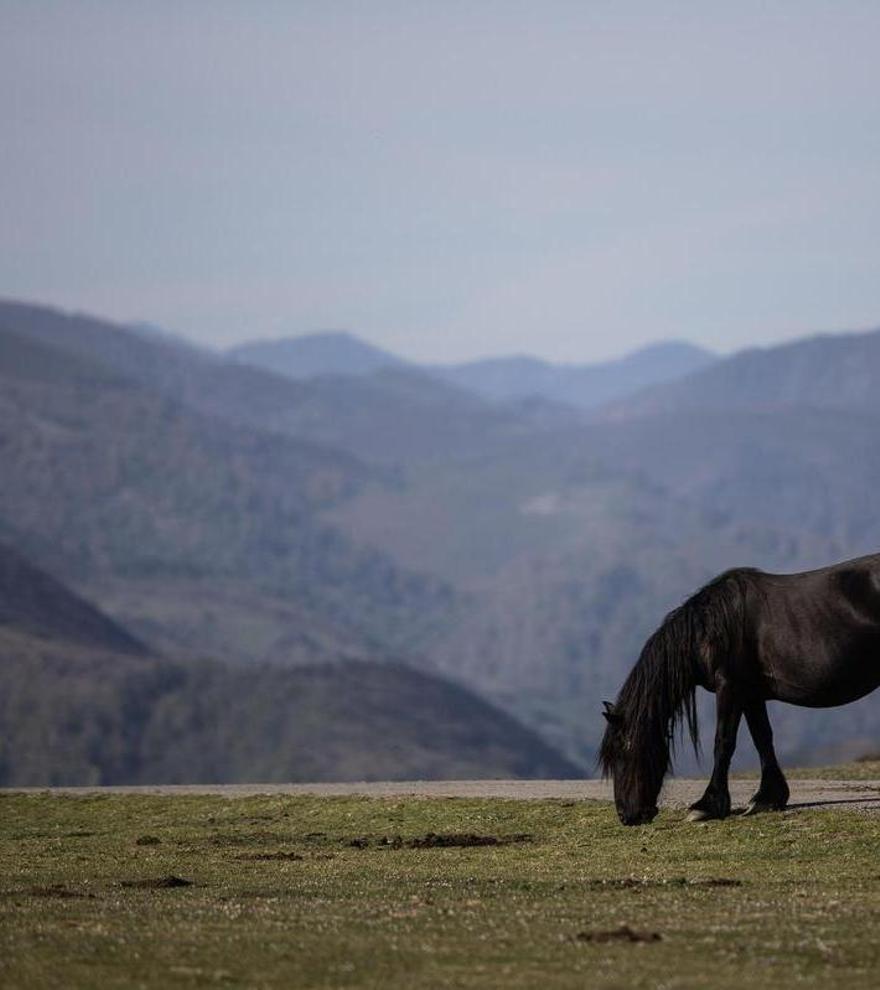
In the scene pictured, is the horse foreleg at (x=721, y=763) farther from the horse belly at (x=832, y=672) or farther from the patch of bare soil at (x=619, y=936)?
the patch of bare soil at (x=619, y=936)

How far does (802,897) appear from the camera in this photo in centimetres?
1936

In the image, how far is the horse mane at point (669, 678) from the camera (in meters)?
25.5

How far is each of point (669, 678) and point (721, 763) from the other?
1271 mm

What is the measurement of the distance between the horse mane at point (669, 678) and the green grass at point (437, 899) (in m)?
0.97

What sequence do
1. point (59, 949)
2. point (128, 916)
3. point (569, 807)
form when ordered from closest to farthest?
point (59, 949), point (128, 916), point (569, 807)

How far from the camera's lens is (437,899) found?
19.6 meters

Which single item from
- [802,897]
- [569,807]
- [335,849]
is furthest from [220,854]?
[802,897]

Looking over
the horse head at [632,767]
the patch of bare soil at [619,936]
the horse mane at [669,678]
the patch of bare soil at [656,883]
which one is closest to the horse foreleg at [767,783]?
the horse mane at [669,678]

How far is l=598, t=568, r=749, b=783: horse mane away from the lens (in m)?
25.5

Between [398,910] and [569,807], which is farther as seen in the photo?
[569,807]

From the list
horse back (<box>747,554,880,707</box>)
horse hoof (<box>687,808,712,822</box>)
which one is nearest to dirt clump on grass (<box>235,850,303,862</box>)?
horse hoof (<box>687,808,712,822</box>)

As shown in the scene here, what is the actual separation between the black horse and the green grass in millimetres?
774

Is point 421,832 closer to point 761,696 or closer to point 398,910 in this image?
point 761,696

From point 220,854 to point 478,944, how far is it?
9665mm
